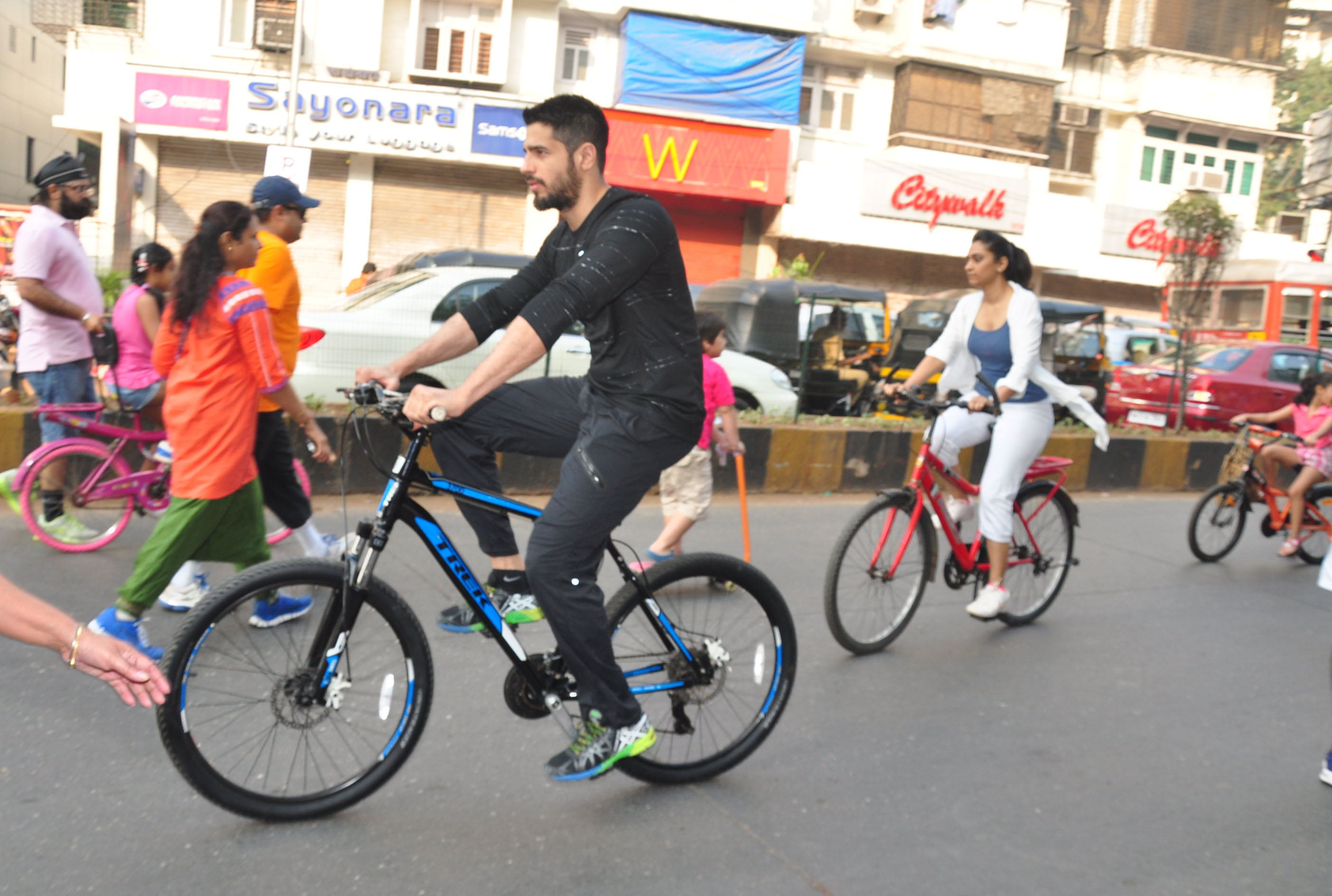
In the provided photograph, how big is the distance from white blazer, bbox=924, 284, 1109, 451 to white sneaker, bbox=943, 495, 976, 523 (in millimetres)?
494

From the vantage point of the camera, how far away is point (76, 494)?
19.4ft

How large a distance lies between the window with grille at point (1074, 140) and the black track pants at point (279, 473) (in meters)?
27.2

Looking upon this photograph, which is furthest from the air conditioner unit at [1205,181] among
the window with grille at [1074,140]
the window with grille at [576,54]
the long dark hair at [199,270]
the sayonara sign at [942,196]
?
the long dark hair at [199,270]

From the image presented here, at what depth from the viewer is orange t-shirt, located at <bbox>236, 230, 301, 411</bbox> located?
505 centimetres

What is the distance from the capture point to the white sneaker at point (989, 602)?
5.54 meters

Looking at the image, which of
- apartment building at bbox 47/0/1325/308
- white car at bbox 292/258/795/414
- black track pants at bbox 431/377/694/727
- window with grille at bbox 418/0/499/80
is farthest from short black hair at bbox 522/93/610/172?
window with grille at bbox 418/0/499/80

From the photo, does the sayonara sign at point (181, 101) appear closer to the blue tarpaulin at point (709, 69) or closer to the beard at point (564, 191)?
the blue tarpaulin at point (709, 69)

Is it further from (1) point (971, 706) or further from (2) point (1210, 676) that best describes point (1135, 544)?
(1) point (971, 706)

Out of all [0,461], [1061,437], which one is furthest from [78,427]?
[1061,437]

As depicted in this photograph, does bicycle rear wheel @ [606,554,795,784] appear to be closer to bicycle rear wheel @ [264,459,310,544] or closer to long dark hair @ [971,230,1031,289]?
long dark hair @ [971,230,1031,289]

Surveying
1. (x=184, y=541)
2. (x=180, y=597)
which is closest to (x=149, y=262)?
(x=180, y=597)

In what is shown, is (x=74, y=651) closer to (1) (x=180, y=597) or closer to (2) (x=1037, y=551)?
(1) (x=180, y=597)

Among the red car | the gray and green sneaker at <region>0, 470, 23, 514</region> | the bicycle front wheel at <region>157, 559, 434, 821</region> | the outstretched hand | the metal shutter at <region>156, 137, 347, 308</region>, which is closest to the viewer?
the outstretched hand

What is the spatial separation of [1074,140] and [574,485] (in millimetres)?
29203
